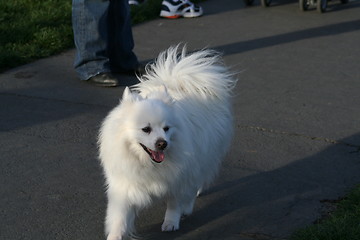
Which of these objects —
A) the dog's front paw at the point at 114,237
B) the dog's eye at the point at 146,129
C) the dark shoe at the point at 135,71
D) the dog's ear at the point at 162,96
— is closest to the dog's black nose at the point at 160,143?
the dog's eye at the point at 146,129

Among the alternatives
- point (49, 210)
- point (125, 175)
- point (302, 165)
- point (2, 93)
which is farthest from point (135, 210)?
point (2, 93)

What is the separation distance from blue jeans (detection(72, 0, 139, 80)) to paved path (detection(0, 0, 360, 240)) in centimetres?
22

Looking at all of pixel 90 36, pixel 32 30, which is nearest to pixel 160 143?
pixel 90 36

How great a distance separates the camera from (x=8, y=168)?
4883mm

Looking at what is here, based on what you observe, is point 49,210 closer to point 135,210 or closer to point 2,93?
point 135,210

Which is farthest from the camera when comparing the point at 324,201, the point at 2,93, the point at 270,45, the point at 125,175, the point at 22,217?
the point at 270,45

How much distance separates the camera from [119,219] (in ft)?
12.7

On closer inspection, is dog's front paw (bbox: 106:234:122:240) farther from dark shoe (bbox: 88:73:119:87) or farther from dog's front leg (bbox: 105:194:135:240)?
dark shoe (bbox: 88:73:119:87)

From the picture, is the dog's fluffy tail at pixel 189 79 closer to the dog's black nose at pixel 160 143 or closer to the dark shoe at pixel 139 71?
the dog's black nose at pixel 160 143

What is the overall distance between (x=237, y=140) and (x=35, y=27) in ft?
12.3

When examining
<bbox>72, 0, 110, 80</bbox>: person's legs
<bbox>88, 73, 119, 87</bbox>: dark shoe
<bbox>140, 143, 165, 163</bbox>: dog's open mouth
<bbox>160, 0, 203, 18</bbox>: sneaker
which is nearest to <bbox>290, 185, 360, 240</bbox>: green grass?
<bbox>140, 143, 165, 163</bbox>: dog's open mouth

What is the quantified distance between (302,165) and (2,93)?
302 centimetres

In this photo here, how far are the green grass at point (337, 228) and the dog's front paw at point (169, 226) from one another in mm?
697

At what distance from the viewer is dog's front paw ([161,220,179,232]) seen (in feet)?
13.3
